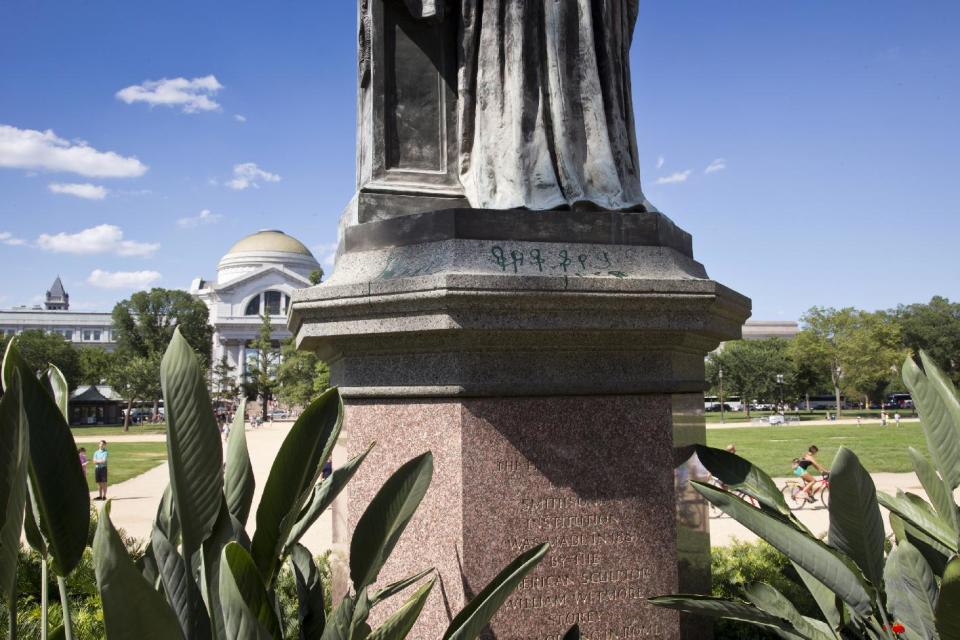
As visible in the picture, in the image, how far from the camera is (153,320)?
73.0 m

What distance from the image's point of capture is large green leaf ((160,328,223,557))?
176 cm

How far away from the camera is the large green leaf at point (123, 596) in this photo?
1434mm

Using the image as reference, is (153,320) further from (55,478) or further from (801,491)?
(55,478)

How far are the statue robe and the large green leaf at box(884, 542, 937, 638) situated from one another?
1.96m

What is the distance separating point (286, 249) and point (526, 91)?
97.2 m

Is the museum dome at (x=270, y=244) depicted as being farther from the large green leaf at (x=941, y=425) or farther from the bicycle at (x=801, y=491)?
the large green leaf at (x=941, y=425)

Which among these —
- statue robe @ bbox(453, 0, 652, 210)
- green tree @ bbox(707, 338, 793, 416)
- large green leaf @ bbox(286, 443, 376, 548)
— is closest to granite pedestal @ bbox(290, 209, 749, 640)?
statue robe @ bbox(453, 0, 652, 210)

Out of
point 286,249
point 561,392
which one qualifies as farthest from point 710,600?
point 286,249

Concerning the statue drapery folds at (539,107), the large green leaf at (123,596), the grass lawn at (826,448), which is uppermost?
the statue drapery folds at (539,107)

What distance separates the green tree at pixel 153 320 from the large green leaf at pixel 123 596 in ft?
243

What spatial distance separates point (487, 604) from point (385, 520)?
0.44m

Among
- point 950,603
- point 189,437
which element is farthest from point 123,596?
point 950,603

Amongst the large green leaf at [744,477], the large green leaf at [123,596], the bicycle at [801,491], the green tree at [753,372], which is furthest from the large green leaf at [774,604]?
the green tree at [753,372]

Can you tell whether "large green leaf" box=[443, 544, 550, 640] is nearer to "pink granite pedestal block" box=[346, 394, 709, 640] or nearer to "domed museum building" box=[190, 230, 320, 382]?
"pink granite pedestal block" box=[346, 394, 709, 640]
